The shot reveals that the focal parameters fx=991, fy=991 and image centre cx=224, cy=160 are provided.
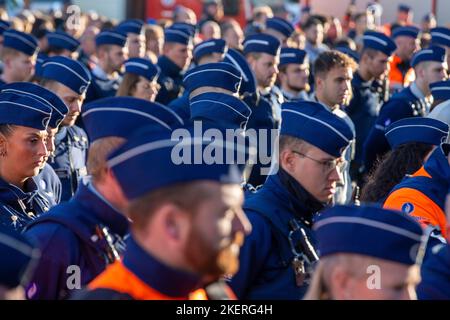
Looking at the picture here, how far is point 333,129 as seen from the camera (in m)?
4.67

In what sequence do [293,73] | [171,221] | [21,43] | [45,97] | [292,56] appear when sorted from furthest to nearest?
[21,43] → [292,56] → [293,73] → [45,97] → [171,221]

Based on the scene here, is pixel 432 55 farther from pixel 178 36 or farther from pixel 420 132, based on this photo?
pixel 420 132

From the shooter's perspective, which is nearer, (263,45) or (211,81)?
(211,81)

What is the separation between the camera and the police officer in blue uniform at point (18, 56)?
9.69 meters

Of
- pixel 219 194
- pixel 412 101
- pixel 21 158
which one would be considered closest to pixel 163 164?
pixel 219 194

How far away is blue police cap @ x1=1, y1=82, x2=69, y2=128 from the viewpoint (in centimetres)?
570

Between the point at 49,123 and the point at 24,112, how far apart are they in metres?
0.41

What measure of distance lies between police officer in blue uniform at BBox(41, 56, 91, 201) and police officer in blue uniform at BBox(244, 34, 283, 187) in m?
1.24

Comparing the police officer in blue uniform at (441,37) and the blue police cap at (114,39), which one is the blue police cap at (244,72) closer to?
the blue police cap at (114,39)

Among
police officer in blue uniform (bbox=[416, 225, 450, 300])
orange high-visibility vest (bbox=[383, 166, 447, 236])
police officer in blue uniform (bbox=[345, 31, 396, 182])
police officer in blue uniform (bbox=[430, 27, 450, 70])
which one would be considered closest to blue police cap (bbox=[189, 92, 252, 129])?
orange high-visibility vest (bbox=[383, 166, 447, 236])

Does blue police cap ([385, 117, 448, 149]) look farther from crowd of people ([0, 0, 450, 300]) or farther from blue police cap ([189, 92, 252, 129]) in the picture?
blue police cap ([189, 92, 252, 129])

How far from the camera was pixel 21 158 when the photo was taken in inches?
200

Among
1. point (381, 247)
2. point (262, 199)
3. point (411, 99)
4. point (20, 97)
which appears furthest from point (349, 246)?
point (411, 99)
